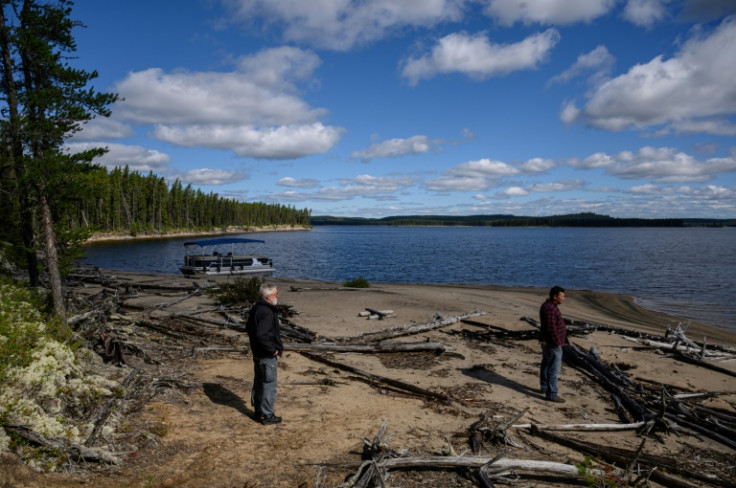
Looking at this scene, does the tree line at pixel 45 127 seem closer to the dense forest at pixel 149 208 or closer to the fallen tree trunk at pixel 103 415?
the fallen tree trunk at pixel 103 415

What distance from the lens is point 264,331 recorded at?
724 centimetres

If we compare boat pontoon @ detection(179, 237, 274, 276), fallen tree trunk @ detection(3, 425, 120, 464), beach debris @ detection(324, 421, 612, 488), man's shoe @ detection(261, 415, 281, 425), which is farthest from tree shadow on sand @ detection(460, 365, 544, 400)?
boat pontoon @ detection(179, 237, 274, 276)

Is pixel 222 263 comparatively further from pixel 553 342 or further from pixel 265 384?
pixel 553 342

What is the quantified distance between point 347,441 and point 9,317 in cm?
663

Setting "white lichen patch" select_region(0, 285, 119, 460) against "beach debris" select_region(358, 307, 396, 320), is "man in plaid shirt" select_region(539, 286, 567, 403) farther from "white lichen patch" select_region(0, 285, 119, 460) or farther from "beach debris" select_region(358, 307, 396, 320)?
"beach debris" select_region(358, 307, 396, 320)

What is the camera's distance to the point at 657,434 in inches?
302

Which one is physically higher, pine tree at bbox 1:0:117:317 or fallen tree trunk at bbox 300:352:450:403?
pine tree at bbox 1:0:117:317

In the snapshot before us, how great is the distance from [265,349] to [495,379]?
6.05 meters

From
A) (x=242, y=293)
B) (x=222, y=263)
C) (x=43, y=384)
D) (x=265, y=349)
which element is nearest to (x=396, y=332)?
(x=265, y=349)

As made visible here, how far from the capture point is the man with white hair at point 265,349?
7234mm

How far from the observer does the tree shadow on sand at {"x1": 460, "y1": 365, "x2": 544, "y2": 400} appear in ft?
32.1


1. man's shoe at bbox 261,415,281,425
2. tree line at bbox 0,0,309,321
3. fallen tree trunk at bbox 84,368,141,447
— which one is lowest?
man's shoe at bbox 261,415,281,425

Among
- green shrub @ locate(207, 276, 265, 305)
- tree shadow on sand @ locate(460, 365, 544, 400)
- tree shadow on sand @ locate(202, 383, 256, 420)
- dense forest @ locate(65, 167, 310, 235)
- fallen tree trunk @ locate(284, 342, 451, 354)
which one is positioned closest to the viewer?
tree shadow on sand @ locate(202, 383, 256, 420)

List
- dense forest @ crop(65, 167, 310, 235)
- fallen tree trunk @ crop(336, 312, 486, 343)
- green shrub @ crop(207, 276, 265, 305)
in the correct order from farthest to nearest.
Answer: dense forest @ crop(65, 167, 310, 235) < green shrub @ crop(207, 276, 265, 305) < fallen tree trunk @ crop(336, 312, 486, 343)
